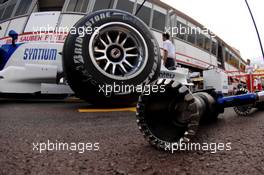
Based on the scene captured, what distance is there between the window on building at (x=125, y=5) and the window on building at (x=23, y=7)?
3.45m

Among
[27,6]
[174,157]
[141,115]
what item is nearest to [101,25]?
[141,115]

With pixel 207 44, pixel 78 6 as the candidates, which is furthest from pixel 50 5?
pixel 207 44

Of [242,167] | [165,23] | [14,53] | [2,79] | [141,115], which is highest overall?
[165,23]

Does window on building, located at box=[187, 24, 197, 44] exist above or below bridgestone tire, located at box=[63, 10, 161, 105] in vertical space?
above

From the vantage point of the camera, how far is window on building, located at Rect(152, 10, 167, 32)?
9.69 meters

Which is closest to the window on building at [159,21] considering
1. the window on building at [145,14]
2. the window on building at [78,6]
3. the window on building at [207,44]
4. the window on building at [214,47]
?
the window on building at [145,14]

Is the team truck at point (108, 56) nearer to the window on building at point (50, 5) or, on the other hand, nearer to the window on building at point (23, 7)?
the window on building at point (50, 5)

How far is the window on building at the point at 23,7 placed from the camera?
8961mm

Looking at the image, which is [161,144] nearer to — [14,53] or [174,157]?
[174,157]

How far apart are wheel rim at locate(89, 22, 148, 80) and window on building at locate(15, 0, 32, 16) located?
24.8 ft

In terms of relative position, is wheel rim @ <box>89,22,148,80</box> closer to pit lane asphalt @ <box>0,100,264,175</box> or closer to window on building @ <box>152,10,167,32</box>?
pit lane asphalt @ <box>0,100,264,175</box>

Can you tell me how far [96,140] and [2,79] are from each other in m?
3.00

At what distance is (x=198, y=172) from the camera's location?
2.56 feet

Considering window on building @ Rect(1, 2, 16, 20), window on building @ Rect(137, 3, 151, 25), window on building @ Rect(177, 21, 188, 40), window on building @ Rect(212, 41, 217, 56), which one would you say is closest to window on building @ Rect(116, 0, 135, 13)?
window on building @ Rect(137, 3, 151, 25)
